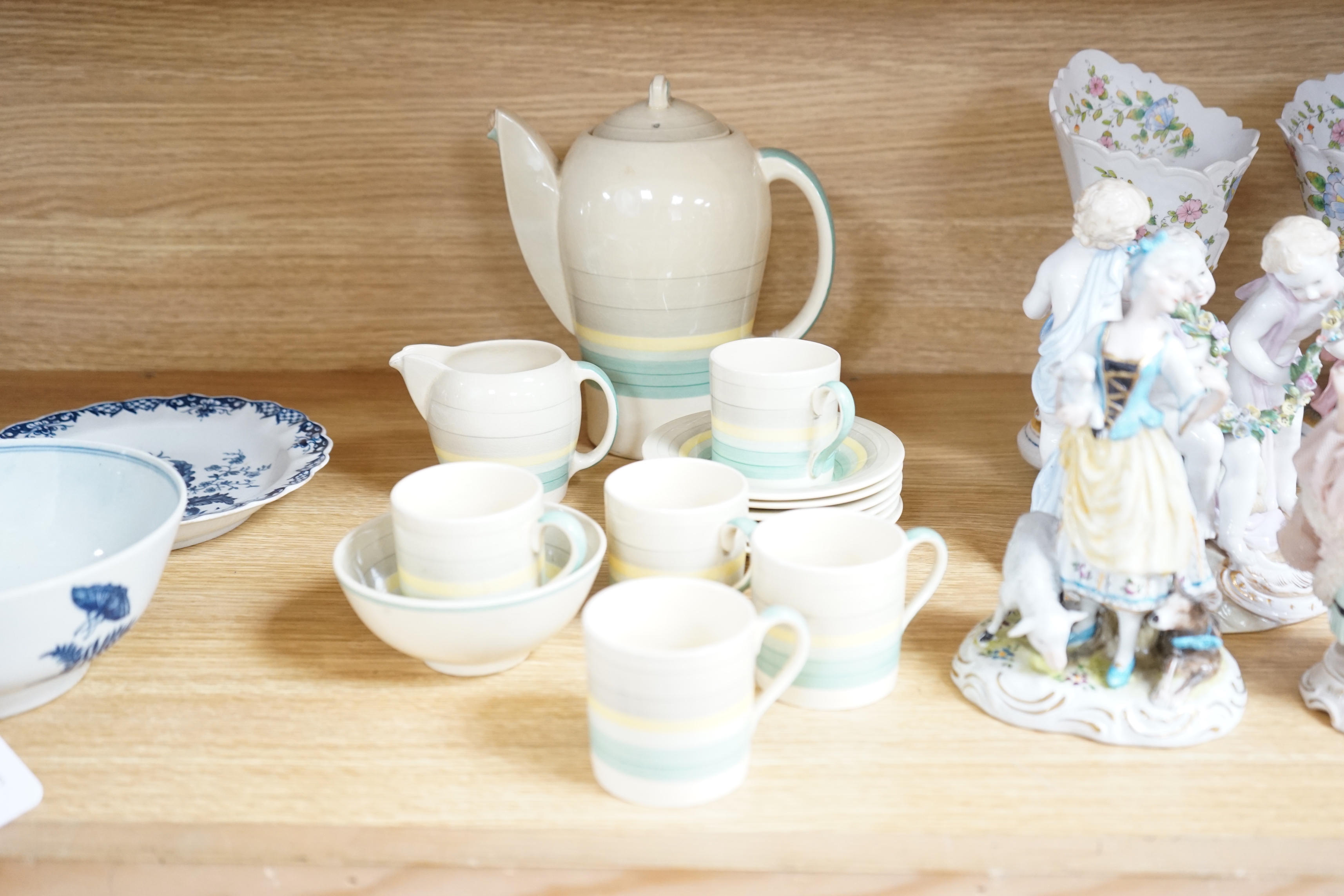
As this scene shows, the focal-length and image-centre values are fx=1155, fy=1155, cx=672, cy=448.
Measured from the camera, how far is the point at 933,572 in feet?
2.28

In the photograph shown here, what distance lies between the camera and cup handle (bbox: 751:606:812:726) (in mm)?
578

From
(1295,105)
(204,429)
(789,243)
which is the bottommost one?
(204,429)

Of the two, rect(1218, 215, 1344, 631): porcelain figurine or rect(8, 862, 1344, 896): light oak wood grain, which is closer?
rect(8, 862, 1344, 896): light oak wood grain

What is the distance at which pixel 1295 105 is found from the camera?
0.87 meters

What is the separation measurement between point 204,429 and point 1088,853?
2.49ft

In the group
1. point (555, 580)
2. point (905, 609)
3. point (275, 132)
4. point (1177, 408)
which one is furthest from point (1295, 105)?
point (275, 132)

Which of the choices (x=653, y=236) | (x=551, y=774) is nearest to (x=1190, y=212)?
(x=653, y=236)

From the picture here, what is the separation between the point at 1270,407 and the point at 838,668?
0.34 meters

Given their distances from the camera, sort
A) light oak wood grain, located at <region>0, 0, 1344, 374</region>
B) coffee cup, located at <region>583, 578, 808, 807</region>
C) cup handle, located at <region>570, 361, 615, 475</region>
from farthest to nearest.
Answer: light oak wood grain, located at <region>0, 0, 1344, 374</region>
cup handle, located at <region>570, 361, 615, 475</region>
coffee cup, located at <region>583, 578, 808, 807</region>

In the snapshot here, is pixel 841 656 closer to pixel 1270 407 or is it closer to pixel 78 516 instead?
pixel 1270 407

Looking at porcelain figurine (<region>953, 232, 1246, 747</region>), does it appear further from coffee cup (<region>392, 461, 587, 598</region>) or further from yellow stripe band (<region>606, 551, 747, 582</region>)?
coffee cup (<region>392, 461, 587, 598</region>)

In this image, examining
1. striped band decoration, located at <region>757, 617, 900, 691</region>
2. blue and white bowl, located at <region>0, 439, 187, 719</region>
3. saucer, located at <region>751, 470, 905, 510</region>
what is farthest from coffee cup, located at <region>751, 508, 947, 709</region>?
blue and white bowl, located at <region>0, 439, 187, 719</region>

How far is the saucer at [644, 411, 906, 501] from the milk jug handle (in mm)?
94

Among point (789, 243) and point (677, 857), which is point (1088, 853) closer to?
point (677, 857)
